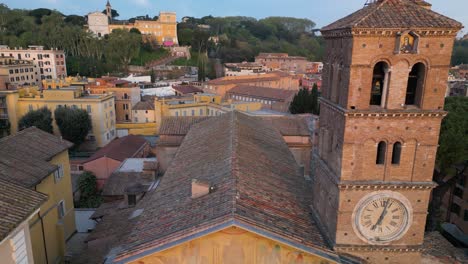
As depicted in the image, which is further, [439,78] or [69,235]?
[69,235]

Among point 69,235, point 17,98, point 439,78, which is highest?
point 439,78

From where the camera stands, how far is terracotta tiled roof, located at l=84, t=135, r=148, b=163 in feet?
119

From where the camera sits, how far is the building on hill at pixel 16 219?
10.3 meters

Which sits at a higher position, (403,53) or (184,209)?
(403,53)

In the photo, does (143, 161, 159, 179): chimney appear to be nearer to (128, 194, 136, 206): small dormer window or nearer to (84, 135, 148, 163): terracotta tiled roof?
(128, 194, 136, 206): small dormer window

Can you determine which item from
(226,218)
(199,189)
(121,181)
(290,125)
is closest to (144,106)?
(121,181)

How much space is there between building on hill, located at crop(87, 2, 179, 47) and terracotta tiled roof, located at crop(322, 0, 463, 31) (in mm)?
112055

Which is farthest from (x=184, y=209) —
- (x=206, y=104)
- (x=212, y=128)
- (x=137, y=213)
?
(x=206, y=104)

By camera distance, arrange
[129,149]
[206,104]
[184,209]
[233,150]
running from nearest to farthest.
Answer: [184,209], [233,150], [129,149], [206,104]

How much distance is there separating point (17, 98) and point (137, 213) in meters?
38.2

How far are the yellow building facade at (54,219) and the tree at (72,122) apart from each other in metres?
22.9

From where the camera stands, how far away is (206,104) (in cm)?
5222

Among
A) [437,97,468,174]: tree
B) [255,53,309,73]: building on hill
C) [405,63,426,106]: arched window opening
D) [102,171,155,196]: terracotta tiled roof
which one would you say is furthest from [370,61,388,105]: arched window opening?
[255,53,309,73]: building on hill

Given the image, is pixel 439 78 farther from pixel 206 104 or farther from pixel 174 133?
pixel 206 104
